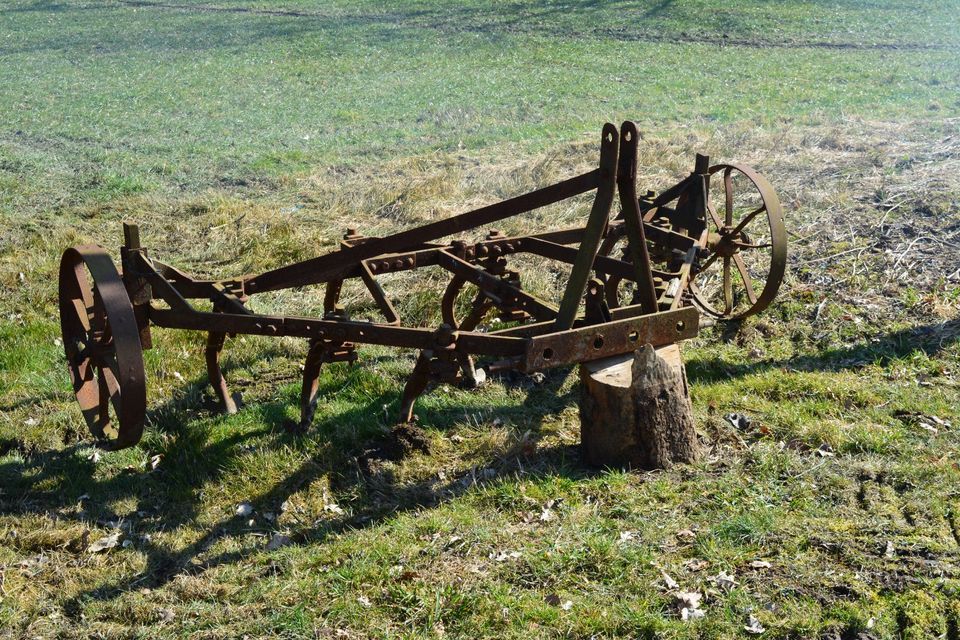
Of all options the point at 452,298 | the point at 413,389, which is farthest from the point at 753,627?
the point at 452,298

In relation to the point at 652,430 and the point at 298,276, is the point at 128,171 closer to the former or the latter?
the point at 298,276

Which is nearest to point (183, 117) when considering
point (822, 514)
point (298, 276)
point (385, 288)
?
point (385, 288)

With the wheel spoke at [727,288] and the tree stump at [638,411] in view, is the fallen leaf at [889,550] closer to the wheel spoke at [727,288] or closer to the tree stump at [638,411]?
the tree stump at [638,411]

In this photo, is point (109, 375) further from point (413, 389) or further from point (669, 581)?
point (669, 581)

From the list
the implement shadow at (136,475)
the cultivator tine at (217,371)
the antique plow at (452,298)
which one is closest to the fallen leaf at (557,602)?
the antique plow at (452,298)

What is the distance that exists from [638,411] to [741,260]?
2.77 meters

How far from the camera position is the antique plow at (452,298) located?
451cm

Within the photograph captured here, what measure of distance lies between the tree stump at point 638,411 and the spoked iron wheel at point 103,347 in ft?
7.50

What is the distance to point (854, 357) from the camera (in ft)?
20.2

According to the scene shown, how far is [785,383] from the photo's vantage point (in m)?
5.82

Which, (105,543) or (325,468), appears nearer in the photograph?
(105,543)

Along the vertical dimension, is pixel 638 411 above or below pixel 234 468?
above

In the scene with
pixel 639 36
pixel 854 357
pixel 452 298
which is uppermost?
pixel 639 36

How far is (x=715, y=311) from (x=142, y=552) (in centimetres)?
421
